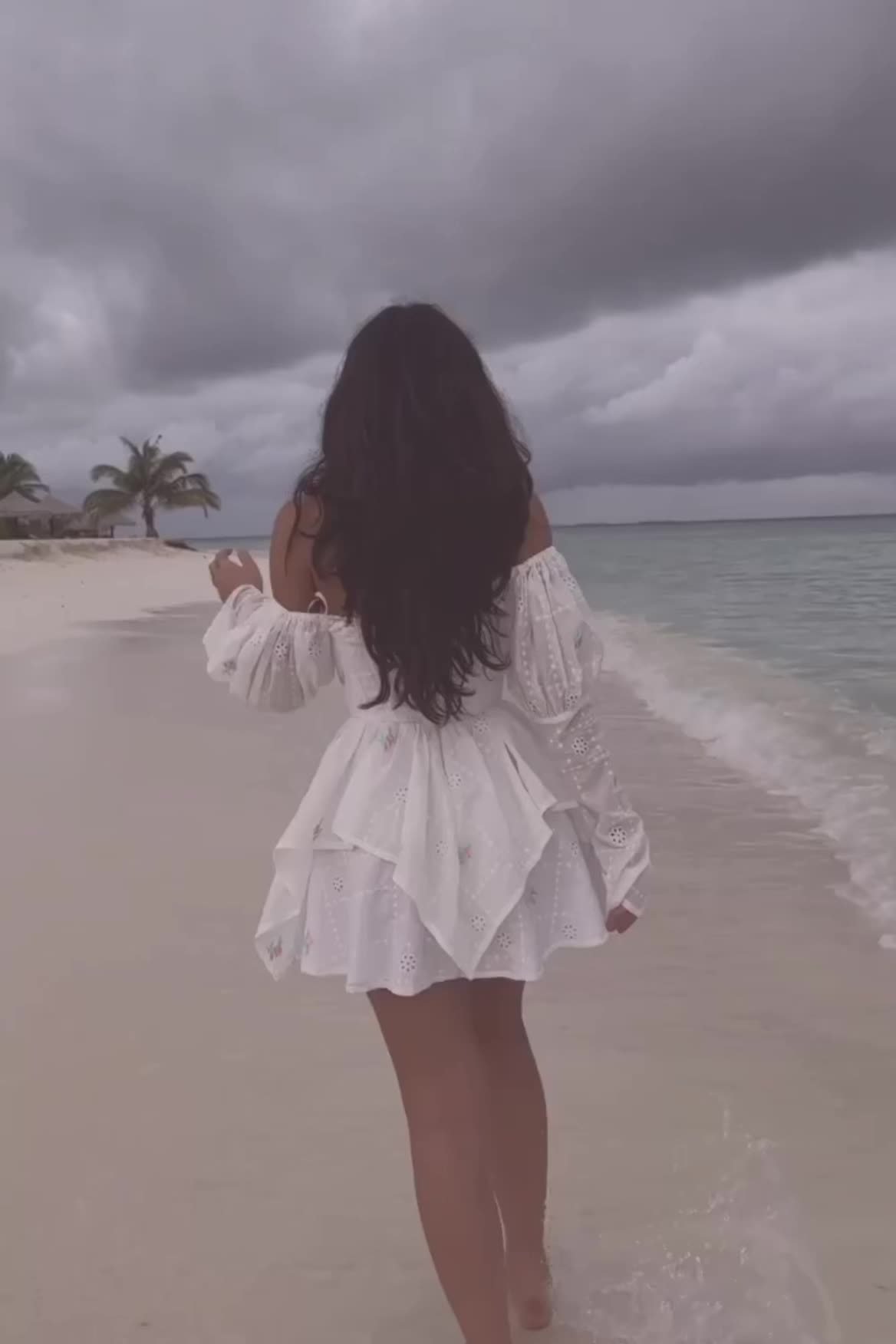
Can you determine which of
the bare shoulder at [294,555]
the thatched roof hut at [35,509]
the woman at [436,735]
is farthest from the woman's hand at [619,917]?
the thatched roof hut at [35,509]

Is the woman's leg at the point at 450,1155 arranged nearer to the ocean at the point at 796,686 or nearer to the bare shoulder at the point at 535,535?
the bare shoulder at the point at 535,535

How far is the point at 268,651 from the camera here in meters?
1.86

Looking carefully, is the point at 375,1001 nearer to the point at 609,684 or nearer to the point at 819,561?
the point at 609,684

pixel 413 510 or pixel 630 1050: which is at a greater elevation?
pixel 413 510

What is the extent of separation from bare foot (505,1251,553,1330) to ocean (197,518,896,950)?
7.29 feet

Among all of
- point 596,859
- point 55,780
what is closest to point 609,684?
point 55,780

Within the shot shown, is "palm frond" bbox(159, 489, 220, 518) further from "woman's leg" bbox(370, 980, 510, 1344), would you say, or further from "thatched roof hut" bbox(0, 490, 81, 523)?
"woman's leg" bbox(370, 980, 510, 1344)

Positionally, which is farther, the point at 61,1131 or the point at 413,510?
the point at 61,1131

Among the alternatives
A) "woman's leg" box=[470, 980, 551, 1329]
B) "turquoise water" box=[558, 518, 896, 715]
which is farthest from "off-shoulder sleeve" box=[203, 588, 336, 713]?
"turquoise water" box=[558, 518, 896, 715]

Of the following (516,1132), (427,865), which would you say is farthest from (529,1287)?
(427,865)

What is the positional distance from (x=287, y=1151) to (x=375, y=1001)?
1039mm

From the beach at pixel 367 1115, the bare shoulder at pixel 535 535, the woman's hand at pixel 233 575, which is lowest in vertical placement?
the beach at pixel 367 1115

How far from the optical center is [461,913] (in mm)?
1787

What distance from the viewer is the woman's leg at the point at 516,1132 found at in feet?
6.54
